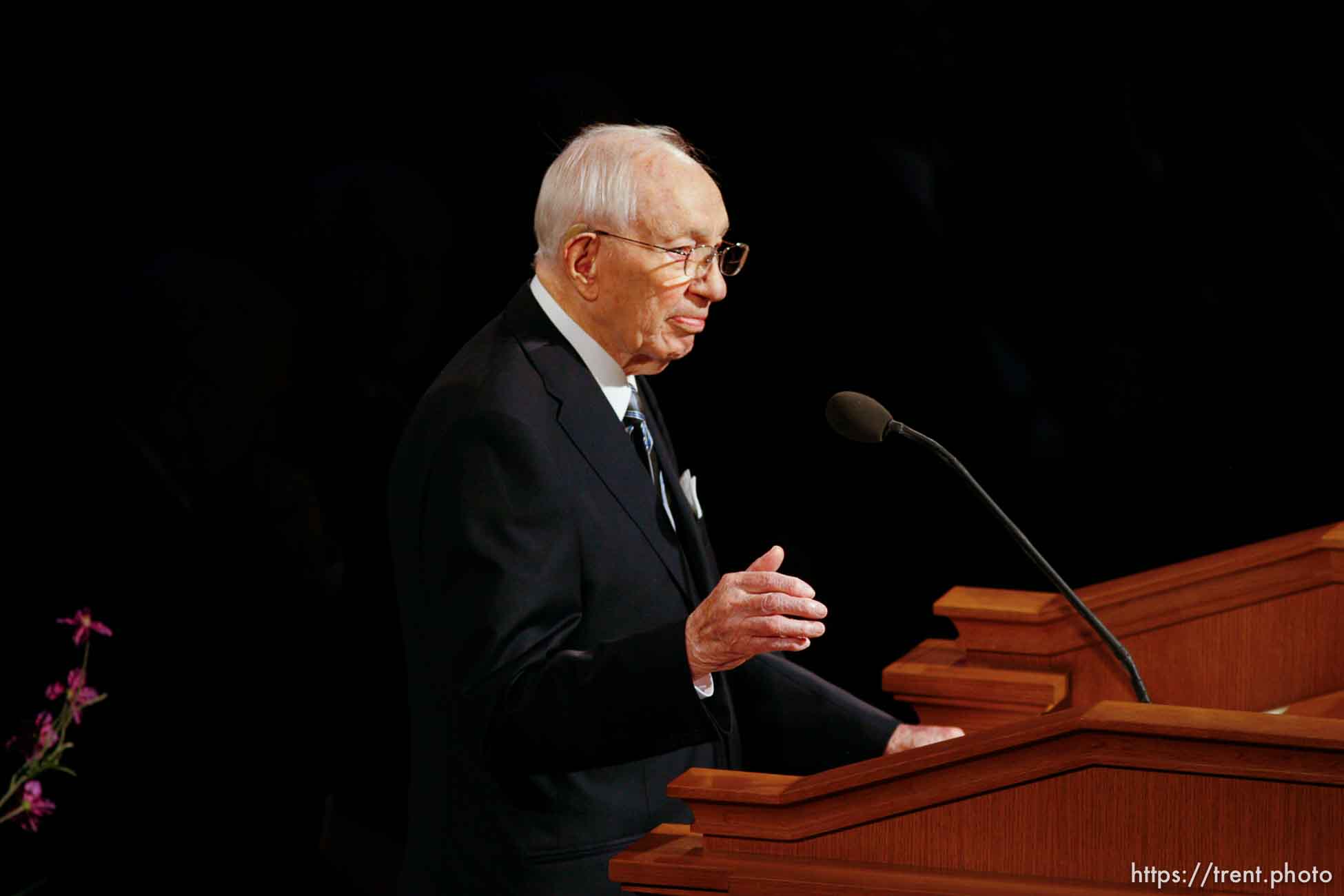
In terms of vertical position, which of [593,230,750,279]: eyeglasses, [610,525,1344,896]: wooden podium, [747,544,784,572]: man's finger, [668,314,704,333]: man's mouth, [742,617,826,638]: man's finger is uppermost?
[593,230,750,279]: eyeglasses

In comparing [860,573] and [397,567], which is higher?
[860,573]

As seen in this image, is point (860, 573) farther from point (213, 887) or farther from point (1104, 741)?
point (1104, 741)

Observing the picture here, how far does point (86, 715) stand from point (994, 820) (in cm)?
253

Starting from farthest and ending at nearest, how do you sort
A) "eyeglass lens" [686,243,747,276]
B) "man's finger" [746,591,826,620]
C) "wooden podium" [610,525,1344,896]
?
1. "eyeglass lens" [686,243,747,276]
2. "man's finger" [746,591,826,620]
3. "wooden podium" [610,525,1344,896]

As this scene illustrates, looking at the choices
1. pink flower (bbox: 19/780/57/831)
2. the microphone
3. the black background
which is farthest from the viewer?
the black background

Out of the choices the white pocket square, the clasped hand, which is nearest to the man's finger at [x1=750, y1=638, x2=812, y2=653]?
the clasped hand

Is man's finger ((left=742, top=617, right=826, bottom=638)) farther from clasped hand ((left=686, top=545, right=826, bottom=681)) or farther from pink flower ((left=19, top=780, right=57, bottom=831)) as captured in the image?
pink flower ((left=19, top=780, right=57, bottom=831))

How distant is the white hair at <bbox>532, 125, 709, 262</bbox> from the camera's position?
2.39 m

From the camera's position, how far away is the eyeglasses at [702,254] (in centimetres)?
239

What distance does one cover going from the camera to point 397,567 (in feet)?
7.58

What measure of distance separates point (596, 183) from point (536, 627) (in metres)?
0.65

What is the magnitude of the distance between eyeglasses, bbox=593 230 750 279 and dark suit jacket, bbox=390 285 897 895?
0.60 feet

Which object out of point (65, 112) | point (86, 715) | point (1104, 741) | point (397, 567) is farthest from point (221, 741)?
point (1104, 741)

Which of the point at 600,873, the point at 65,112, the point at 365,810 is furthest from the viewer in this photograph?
the point at 365,810
